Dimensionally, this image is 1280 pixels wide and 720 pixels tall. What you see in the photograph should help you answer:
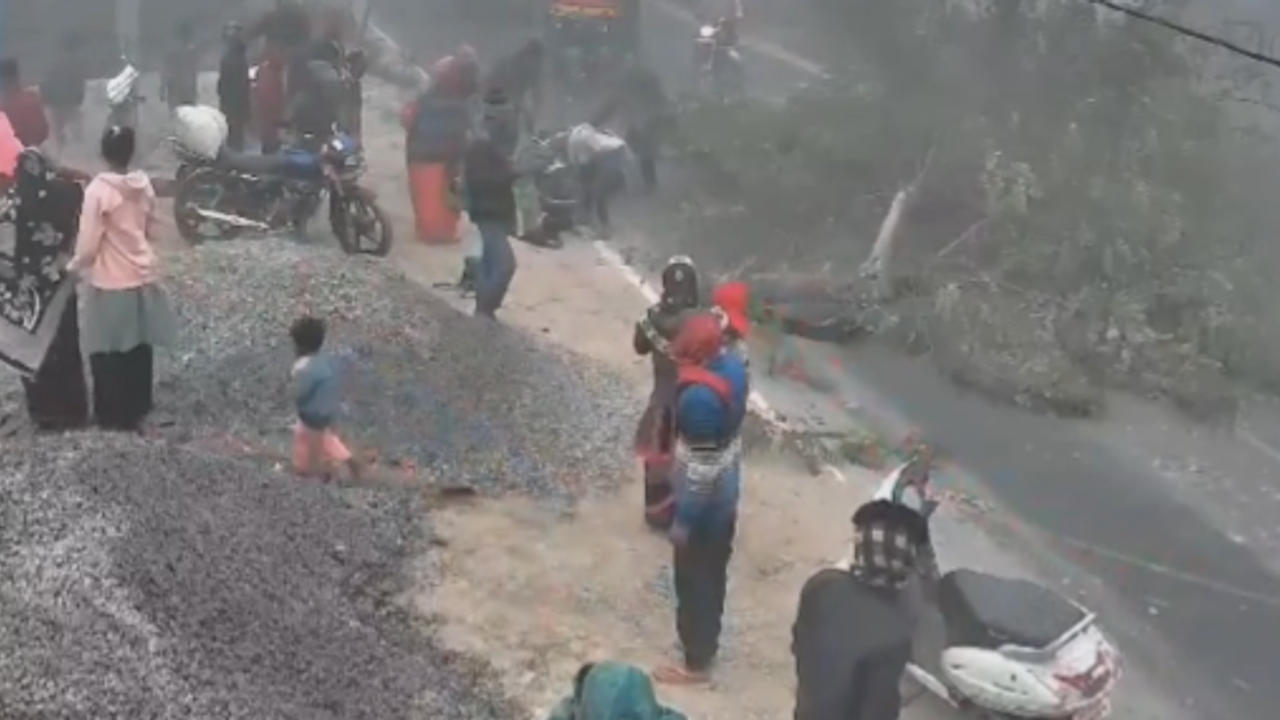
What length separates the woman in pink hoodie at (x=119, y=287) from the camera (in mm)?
8242

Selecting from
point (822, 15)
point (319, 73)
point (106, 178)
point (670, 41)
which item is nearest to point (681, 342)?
point (106, 178)

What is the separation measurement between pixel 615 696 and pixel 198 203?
9.79 metres

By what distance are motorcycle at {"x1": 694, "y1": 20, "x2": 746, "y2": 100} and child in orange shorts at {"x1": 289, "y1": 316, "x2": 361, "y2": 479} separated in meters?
13.6

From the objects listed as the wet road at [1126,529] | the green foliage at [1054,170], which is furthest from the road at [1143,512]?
the green foliage at [1054,170]

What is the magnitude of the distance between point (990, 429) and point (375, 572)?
17.5 ft

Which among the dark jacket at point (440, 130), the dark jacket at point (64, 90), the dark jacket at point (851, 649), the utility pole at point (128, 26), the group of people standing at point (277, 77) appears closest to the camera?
the dark jacket at point (851, 649)

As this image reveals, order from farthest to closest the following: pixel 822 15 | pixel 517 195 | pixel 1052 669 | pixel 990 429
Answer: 1. pixel 822 15
2. pixel 517 195
3. pixel 990 429
4. pixel 1052 669

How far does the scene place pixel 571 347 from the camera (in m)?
12.1

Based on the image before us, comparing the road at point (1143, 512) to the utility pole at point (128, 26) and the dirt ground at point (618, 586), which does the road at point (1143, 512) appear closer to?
the dirt ground at point (618, 586)

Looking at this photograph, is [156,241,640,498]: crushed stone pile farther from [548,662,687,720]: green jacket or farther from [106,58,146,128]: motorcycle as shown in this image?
[106,58,146,128]: motorcycle

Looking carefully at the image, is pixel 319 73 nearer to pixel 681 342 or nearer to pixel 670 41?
pixel 681 342

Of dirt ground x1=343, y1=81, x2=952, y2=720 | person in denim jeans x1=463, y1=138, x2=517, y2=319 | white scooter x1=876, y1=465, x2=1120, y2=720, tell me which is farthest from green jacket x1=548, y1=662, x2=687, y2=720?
person in denim jeans x1=463, y1=138, x2=517, y2=319

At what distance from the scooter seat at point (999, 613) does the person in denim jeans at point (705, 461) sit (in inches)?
38.9

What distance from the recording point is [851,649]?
5.70 m
